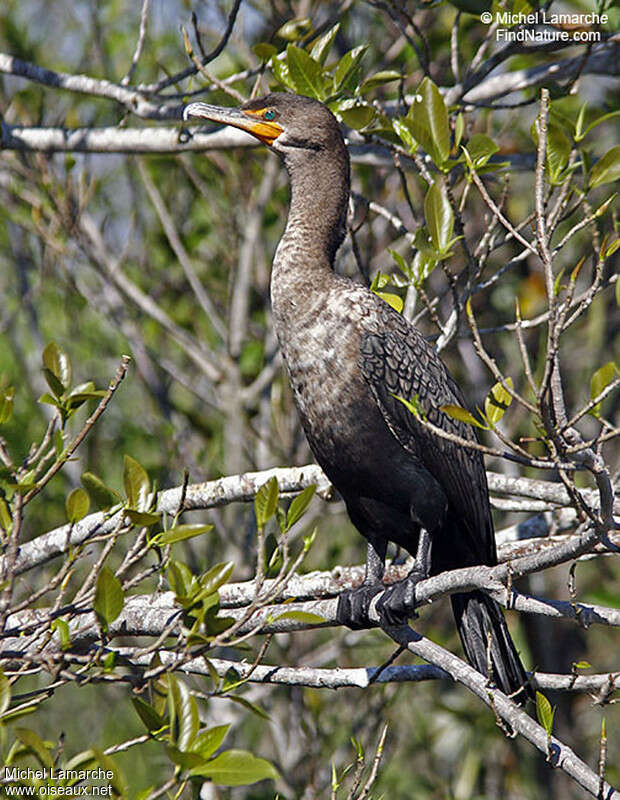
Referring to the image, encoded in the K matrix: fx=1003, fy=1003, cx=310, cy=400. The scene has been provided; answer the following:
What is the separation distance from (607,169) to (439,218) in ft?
2.17

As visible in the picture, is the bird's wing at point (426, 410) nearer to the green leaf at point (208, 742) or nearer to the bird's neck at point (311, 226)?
the bird's neck at point (311, 226)

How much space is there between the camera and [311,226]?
3816 millimetres

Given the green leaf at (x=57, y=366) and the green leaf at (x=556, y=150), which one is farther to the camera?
the green leaf at (x=556, y=150)

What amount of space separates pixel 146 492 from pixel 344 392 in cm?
98

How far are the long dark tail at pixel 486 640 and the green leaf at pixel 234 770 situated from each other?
1527 millimetres

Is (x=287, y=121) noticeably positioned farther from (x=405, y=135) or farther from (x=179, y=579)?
(x=179, y=579)

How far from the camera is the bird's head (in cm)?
382

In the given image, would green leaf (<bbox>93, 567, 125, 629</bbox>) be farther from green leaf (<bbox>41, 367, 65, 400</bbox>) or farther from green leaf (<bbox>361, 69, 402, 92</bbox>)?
green leaf (<bbox>361, 69, 402, 92</bbox>)

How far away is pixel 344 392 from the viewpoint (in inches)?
138

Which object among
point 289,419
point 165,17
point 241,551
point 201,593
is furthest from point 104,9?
point 201,593

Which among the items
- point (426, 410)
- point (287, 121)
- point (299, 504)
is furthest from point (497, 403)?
point (287, 121)

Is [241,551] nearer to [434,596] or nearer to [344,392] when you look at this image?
[344,392]

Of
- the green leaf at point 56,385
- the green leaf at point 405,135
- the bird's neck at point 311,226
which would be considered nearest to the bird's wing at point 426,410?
the bird's neck at point 311,226

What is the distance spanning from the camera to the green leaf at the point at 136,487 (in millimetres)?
2729
